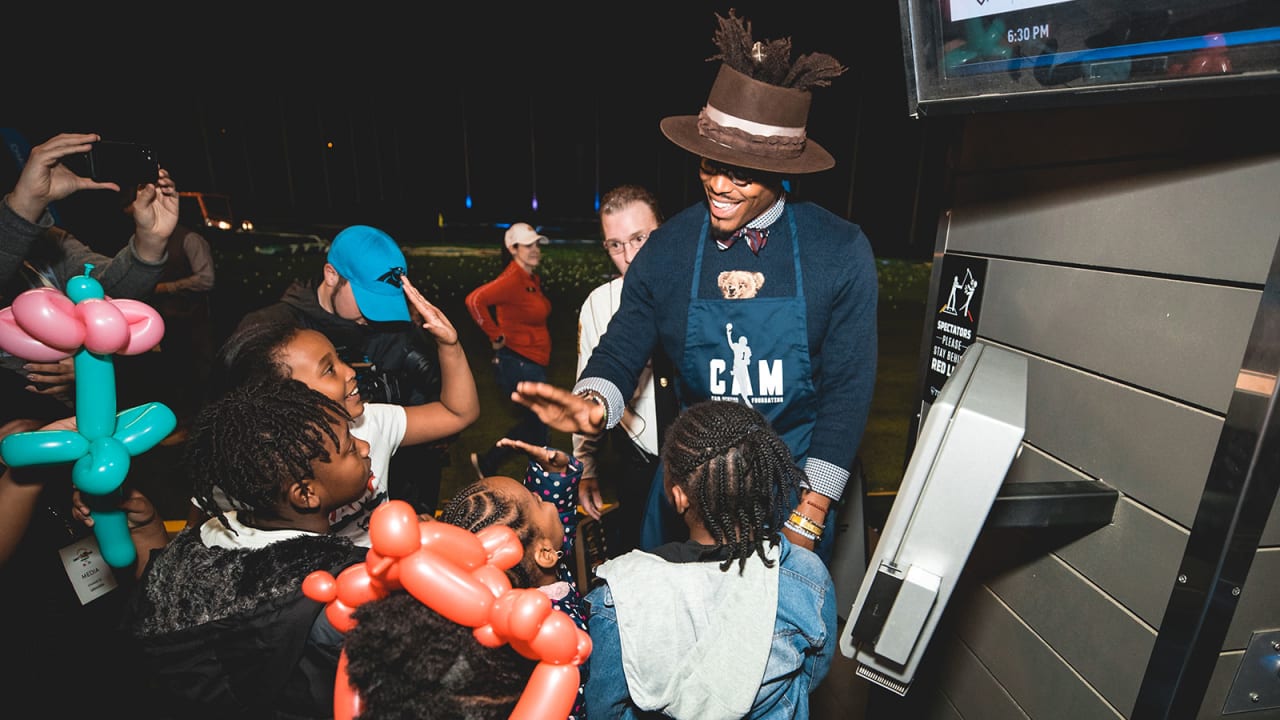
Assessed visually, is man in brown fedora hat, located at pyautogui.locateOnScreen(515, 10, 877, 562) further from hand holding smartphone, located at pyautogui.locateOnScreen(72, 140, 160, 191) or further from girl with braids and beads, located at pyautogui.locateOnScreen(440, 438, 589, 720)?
hand holding smartphone, located at pyautogui.locateOnScreen(72, 140, 160, 191)

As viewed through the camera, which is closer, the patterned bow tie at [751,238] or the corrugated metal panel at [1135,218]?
the corrugated metal panel at [1135,218]

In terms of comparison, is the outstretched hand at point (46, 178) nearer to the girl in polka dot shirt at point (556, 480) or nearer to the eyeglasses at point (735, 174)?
the girl in polka dot shirt at point (556, 480)

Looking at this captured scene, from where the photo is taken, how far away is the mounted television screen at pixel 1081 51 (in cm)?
98

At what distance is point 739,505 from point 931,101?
114 cm

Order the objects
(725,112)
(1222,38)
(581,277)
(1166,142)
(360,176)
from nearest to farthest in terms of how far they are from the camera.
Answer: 1. (1222,38)
2. (1166,142)
3. (725,112)
4. (581,277)
5. (360,176)

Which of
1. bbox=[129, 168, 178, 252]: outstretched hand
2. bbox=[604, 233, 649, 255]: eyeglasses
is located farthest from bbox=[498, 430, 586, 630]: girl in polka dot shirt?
bbox=[129, 168, 178, 252]: outstretched hand

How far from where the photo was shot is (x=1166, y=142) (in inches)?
51.0

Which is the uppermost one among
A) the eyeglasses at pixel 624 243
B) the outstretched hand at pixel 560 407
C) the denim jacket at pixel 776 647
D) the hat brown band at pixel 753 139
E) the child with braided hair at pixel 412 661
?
the hat brown band at pixel 753 139

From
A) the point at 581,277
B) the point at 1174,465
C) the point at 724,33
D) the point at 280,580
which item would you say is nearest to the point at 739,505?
the point at 1174,465

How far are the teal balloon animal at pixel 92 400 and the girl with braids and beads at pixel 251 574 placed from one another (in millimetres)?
275

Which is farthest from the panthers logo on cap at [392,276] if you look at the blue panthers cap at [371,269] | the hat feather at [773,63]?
the hat feather at [773,63]

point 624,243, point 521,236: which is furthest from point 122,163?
point 521,236

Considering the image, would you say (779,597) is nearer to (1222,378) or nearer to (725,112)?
(1222,378)

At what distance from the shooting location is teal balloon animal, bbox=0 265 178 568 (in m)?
1.51
